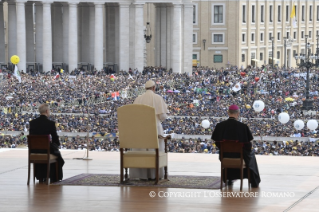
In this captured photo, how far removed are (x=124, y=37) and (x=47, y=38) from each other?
7.02 m

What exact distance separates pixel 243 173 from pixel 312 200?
1.97m

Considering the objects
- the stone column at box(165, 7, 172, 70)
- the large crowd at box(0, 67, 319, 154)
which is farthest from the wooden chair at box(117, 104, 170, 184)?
the stone column at box(165, 7, 172, 70)

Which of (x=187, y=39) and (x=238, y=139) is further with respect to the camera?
(x=187, y=39)

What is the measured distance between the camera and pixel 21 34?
7681 centimetres

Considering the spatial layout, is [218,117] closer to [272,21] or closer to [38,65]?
[38,65]

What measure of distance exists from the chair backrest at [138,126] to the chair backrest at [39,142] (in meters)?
1.47

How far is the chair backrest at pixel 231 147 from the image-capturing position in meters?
17.1

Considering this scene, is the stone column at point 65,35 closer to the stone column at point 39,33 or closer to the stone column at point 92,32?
the stone column at point 39,33

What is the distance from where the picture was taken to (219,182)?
17969 millimetres

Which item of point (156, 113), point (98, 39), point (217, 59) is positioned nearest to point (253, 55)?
point (217, 59)

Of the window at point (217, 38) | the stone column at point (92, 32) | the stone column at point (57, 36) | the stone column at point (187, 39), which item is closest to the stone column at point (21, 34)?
the stone column at point (92, 32)

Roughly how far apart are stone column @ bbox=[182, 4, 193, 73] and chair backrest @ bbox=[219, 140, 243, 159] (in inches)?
2565

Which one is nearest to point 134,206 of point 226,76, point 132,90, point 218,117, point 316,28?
point 218,117

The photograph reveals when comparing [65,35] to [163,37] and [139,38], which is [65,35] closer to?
[139,38]
